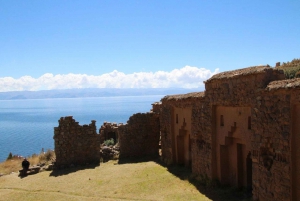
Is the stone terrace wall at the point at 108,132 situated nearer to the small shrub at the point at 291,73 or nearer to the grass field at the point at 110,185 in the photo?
the grass field at the point at 110,185

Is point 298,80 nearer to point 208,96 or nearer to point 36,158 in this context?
point 208,96

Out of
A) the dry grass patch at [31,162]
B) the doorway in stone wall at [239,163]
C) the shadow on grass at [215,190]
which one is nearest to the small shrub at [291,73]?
the shadow on grass at [215,190]

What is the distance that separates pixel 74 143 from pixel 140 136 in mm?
4229

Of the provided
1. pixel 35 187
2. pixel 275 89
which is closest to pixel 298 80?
pixel 275 89

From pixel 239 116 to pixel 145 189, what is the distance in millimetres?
5144

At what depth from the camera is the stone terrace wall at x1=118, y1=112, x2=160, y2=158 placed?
833 inches

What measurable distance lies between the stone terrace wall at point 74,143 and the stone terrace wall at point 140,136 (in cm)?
182

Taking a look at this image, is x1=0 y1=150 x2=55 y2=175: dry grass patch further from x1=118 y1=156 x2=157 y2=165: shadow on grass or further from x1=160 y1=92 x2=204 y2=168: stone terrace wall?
x1=160 y1=92 x2=204 y2=168: stone terrace wall

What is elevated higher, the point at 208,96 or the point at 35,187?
the point at 208,96

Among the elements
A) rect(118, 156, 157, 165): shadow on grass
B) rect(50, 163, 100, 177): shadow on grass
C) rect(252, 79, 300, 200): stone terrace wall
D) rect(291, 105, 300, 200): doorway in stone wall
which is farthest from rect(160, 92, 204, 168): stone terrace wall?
rect(291, 105, 300, 200): doorway in stone wall

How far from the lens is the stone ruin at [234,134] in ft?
28.2

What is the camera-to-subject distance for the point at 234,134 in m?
12.1

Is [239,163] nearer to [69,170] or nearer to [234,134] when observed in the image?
[234,134]

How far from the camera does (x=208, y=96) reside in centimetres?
1340
